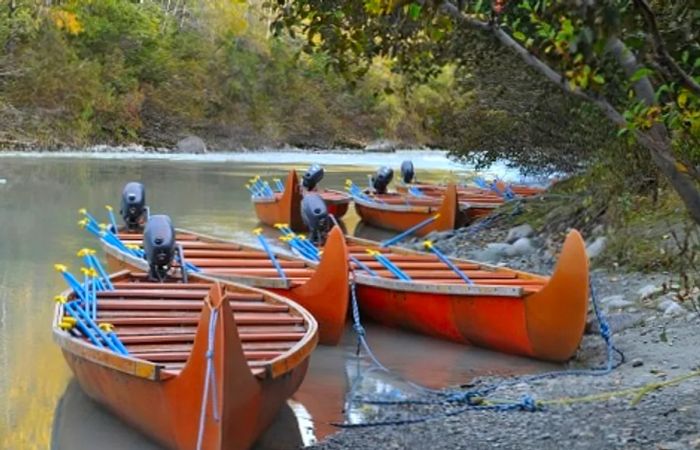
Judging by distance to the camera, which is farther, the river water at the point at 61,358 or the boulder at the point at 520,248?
the boulder at the point at 520,248

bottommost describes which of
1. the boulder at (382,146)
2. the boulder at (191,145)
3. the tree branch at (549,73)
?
the boulder at (382,146)

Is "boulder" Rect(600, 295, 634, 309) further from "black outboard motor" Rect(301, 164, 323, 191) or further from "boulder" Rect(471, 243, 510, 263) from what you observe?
"black outboard motor" Rect(301, 164, 323, 191)

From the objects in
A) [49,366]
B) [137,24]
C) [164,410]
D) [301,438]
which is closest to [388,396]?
[301,438]

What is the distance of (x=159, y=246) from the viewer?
26.4 feet

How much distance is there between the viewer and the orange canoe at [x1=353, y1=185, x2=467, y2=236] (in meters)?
15.1

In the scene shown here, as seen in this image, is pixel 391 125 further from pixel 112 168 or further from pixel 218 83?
pixel 112 168

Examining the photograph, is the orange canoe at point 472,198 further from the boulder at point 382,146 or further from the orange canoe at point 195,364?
the boulder at point 382,146

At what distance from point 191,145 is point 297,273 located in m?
32.9

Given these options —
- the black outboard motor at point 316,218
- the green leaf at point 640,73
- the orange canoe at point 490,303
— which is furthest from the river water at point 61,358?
the green leaf at point 640,73

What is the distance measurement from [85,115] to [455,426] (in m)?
36.4

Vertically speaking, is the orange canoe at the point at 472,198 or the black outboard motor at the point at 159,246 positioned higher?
the black outboard motor at the point at 159,246

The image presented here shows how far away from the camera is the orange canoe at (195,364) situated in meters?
4.99

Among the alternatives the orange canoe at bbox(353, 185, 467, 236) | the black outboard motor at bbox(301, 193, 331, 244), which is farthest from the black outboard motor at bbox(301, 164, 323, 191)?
the black outboard motor at bbox(301, 193, 331, 244)

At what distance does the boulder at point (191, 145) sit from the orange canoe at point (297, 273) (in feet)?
103
